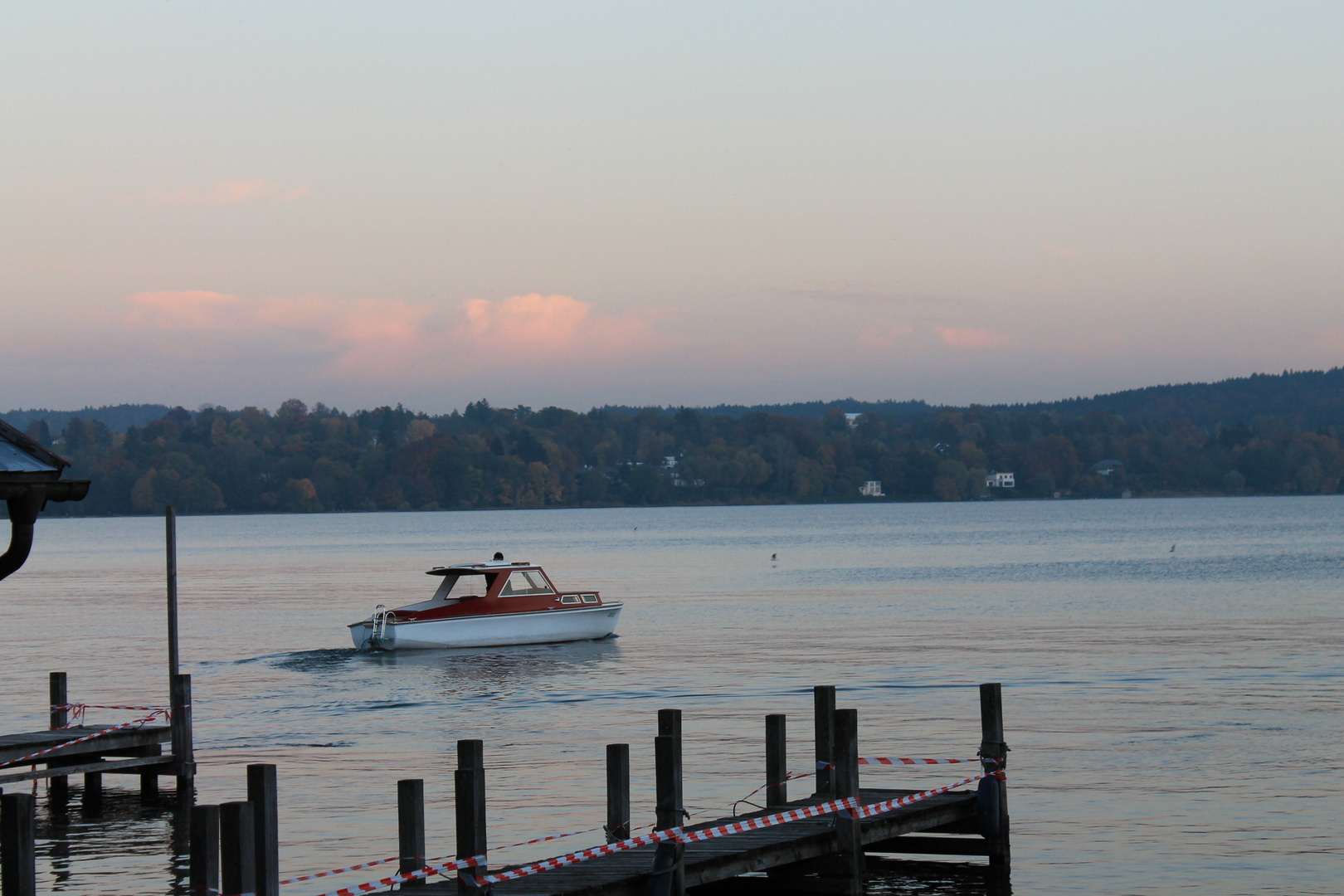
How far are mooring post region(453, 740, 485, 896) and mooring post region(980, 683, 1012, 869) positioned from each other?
18.8 ft

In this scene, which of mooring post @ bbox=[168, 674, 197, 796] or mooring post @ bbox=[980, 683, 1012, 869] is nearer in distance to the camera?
mooring post @ bbox=[980, 683, 1012, 869]

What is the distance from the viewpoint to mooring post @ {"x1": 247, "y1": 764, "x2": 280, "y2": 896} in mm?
9055

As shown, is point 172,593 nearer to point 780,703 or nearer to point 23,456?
point 23,456

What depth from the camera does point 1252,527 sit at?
486ft

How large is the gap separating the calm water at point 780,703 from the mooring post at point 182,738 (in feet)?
1.62

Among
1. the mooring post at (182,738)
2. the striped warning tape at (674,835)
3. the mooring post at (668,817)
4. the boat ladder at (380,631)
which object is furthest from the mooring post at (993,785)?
the boat ladder at (380,631)

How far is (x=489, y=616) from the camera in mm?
40219

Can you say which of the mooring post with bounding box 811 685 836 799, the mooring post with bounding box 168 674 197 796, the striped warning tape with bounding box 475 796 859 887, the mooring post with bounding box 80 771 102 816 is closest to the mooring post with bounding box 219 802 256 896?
the striped warning tape with bounding box 475 796 859 887

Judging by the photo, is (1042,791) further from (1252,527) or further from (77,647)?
(1252,527)

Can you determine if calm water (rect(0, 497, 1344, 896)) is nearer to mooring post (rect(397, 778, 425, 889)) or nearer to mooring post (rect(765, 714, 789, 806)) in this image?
mooring post (rect(765, 714, 789, 806))

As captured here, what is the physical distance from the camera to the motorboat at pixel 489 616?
39.6 metres

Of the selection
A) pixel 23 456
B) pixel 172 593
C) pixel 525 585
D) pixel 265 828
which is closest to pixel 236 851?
pixel 265 828

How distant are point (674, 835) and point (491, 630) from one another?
96.6 ft

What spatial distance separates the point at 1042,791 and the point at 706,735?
6.54 m
